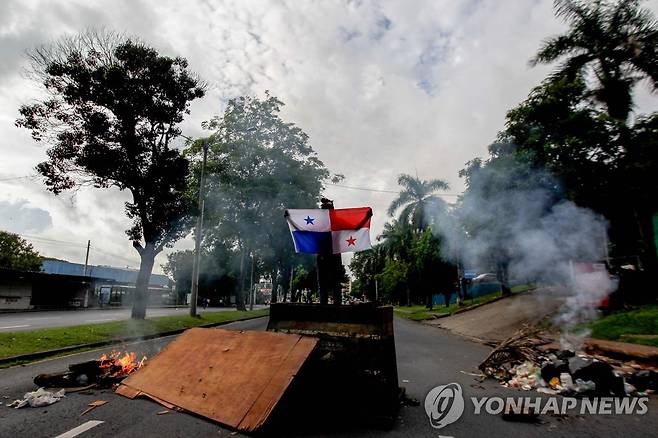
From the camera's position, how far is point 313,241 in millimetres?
6238

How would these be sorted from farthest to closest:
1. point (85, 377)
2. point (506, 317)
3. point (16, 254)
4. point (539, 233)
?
point (16, 254)
point (506, 317)
point (539, 233)
point (85, 377)

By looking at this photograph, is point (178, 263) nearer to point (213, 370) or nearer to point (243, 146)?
point (243, 146)

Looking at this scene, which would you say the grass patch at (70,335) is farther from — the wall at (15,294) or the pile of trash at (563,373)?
the wall at (15,294)

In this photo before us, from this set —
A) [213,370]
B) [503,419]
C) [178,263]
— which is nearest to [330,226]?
[213,370]

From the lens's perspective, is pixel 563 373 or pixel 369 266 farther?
pixel 369 266

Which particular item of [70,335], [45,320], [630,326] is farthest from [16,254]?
[630,326]

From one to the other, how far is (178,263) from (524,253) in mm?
61993

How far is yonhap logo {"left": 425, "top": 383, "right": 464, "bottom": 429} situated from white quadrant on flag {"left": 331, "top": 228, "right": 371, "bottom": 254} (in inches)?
97.9

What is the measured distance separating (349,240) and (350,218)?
37cm

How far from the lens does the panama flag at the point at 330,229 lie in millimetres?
6180

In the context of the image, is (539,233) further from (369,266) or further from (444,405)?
(369,266)

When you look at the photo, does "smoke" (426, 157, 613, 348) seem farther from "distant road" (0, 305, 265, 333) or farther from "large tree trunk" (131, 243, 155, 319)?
"distant road" (0, 305, 265, 333)

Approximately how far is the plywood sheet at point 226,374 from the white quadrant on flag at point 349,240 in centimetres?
190

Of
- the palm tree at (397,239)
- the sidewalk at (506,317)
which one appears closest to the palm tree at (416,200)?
the palm tree at (397,239)
